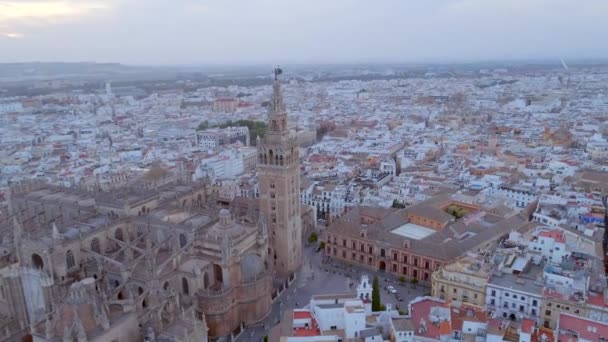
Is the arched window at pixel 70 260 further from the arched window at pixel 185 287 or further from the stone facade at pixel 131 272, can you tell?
the arched window at pixel 185 287

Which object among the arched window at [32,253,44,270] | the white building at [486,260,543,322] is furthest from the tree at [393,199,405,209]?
the arched window at [32,253,44,270]

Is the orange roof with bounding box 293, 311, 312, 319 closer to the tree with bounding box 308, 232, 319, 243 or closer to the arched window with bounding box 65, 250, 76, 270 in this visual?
the arched window with bounding box 65, 250, 76, 270

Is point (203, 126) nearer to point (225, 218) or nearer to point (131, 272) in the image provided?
point (225, 218)

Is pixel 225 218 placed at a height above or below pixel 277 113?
below

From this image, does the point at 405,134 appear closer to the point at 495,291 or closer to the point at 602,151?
the point at 602,151

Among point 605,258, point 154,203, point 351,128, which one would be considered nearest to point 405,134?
point 351,128

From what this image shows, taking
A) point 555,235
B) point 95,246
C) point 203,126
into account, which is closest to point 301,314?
point 95,246

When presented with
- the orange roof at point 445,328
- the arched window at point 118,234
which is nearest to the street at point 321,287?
the orange roof at point 445,328
